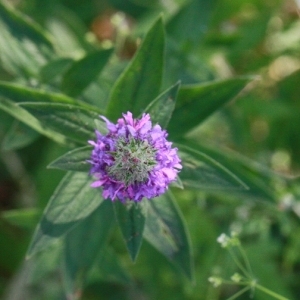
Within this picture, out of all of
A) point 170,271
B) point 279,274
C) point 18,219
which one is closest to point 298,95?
point 279,274

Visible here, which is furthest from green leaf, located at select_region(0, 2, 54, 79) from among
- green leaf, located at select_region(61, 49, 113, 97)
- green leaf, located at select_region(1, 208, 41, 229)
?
green leaf, located at select_region(1, 208, 41, 229)

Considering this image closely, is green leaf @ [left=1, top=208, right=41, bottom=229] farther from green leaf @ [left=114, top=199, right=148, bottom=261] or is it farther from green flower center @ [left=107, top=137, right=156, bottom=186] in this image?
green flower center @ [left=107, top=137, right=156, bottom=186]

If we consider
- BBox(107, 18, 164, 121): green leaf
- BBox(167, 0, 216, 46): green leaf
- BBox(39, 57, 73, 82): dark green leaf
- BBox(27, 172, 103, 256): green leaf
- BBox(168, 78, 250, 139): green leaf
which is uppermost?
BBox(167, 0, 216, 46): green leaf

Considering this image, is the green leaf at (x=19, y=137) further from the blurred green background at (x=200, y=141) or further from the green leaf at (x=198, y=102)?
the green leaf at (x=198, y=102)

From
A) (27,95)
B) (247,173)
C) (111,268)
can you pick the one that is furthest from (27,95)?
(247,173)

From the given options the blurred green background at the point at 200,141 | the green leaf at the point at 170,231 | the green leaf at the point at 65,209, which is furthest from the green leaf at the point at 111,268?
the green leaf at the point at 65,209

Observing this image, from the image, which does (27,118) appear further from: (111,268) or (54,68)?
(111,268)
